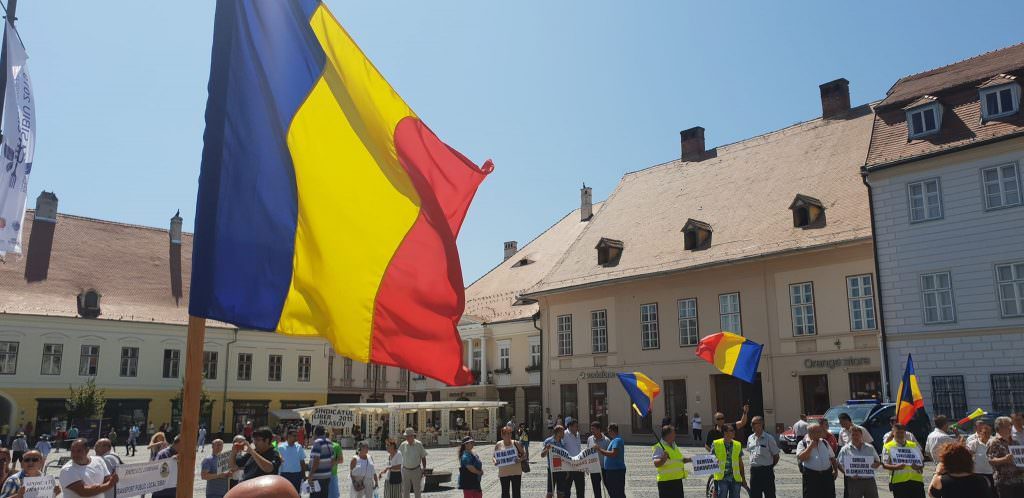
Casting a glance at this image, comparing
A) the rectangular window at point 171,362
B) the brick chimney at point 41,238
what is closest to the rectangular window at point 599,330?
the rectangular window at point 171,362

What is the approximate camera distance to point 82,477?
9516 mm

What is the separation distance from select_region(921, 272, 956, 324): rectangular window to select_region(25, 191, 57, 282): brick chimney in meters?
44.1

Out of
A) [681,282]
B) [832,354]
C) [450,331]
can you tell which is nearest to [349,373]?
[681,282]

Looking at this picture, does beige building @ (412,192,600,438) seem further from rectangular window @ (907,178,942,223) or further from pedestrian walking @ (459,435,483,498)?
pedestrian walking @ (459,435,483,498)

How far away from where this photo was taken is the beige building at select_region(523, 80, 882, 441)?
31594mm

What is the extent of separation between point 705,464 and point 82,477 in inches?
333

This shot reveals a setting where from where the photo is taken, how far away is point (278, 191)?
588 centimetres

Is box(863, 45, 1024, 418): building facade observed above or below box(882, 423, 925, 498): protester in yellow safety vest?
above

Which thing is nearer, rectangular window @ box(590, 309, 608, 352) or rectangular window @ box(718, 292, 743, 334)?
rectangular window @ box(718, 292, 743, 334)

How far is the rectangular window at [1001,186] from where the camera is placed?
25.3 meters

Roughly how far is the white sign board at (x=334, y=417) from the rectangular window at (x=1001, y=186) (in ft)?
77.6

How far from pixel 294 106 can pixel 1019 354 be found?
25.0 metres

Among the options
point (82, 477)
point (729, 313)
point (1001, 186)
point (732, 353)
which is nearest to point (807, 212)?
point (729, 313)

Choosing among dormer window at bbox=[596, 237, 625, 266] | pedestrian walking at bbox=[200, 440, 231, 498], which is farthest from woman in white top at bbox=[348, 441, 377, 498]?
dormer window at bbox=[596, 237, 625, 266]
